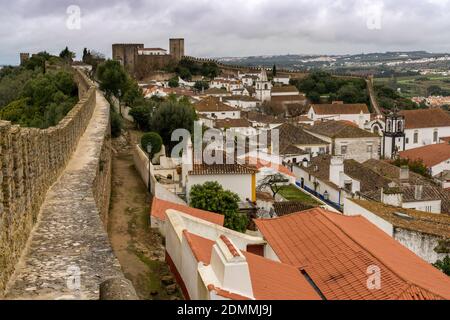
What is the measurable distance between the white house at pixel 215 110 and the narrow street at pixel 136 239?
86.2ft

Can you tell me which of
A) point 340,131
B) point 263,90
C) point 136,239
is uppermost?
point 263,90

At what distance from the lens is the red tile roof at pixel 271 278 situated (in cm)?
600

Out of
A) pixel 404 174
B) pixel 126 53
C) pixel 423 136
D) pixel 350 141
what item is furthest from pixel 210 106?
pixel 126 53

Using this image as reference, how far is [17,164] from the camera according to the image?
16.7 feet

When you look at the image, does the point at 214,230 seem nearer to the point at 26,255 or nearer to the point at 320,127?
the point at 26,255

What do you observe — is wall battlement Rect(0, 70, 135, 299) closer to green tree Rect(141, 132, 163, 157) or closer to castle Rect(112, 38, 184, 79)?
green tree Rect(141, 132, 163, 157)

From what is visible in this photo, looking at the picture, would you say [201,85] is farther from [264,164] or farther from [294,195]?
[294,195]

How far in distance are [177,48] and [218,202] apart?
6249 cm

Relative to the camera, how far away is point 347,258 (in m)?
7.45

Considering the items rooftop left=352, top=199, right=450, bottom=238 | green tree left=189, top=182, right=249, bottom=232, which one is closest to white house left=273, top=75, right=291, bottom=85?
green tree left=189, top=182, right=249, bottom=232

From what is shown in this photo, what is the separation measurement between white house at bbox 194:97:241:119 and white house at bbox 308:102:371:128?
6.09 meters

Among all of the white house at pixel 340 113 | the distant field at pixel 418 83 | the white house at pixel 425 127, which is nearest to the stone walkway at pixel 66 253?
the white house at pixel 425 127

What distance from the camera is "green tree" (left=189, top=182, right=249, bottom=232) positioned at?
1378cm
